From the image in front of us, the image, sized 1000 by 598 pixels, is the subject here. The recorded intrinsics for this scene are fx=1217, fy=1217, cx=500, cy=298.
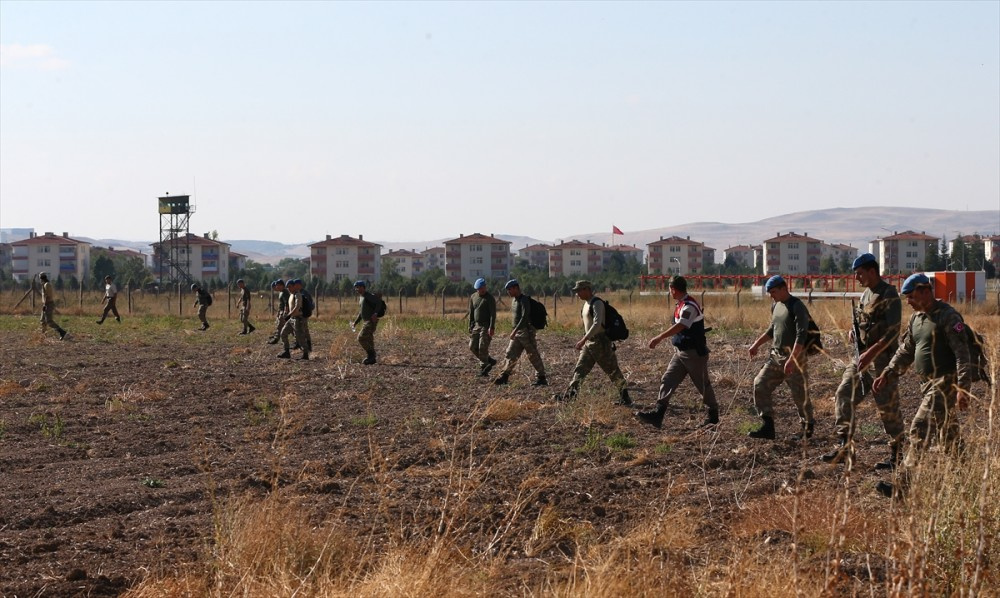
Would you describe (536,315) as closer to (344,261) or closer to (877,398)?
(877,398)

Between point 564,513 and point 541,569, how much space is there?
1.46 metres

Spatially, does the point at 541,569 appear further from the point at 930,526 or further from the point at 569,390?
the point at 569,390

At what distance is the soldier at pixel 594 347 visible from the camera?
45.1 ft

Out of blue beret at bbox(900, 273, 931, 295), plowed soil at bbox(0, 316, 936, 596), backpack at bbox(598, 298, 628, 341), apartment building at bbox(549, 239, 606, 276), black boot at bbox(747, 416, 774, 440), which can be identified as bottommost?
plowed soil at bbox(0, 316, 936, 596)

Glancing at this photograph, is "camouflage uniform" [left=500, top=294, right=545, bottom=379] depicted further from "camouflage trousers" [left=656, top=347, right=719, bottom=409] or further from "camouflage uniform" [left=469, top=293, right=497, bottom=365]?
"camouflage trousers" [left=656, top=347, right=719, bottom=409]

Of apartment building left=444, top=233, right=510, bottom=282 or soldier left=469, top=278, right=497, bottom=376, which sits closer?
soldier left=469, top=278, right=497, bottom=376

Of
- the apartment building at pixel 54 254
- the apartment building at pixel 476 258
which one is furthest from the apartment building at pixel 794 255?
the apartment building at pixel 54 254

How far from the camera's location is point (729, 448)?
34.9ft

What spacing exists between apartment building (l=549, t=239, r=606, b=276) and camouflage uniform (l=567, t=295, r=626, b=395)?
6372 inches

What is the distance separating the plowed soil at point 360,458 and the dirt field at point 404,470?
0.03 meters

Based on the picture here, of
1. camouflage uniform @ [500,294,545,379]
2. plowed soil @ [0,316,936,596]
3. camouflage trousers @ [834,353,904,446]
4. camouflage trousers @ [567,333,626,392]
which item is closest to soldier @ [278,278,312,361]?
plowed soil @ [0,316,936,596]

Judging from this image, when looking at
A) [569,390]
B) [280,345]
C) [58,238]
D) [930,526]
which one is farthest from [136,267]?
[930,526]

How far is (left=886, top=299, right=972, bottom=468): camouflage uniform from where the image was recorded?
824cm

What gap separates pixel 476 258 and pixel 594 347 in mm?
158327
